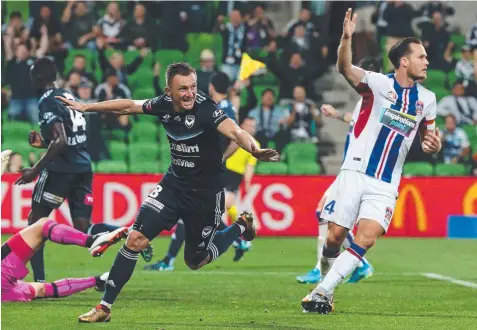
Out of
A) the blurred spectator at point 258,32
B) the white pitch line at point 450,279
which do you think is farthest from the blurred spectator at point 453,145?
the white pitch line at point 450,279

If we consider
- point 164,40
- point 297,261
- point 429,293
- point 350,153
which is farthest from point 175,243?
point 164,40

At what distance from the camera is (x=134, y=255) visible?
8.60 meters

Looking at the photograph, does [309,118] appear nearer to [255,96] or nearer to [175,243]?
[255,96]

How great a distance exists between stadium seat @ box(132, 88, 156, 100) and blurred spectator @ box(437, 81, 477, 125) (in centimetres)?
594

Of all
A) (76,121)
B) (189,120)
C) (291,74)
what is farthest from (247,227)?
(291,74)

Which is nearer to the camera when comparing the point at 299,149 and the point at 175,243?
the point at 175,243

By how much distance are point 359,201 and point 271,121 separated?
12233mm

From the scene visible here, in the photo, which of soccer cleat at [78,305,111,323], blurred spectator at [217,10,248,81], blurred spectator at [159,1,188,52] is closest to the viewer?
soccer cleat at [78,305,111,323]

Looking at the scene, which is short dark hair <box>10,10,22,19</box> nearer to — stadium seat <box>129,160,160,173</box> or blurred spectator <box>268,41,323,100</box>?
stadium seat <box>129,160,160,173</box>

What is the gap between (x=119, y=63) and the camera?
2255 centimetres

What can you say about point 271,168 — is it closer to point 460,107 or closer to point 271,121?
Answer: point 271,121

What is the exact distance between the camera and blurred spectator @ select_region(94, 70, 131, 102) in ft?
71.4

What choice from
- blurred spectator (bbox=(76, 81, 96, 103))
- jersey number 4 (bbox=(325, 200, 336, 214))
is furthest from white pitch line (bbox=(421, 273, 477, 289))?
blurred spectator (bbox=(76, 81, 96, 103))

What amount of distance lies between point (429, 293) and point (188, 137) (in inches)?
147
